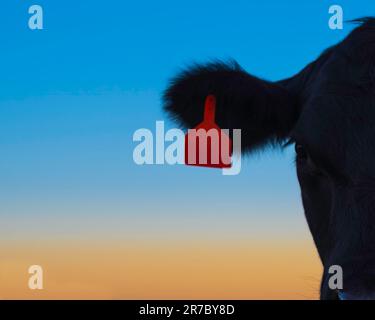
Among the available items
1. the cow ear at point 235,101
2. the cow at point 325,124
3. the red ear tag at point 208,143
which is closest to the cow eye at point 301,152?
the cow at point 325,124

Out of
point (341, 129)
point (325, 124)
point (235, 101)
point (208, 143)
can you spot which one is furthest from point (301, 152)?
point (208, 143)

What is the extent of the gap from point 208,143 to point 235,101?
479 millimetres

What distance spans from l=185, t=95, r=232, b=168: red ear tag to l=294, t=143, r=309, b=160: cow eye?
83 cm

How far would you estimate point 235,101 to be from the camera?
6730 mm

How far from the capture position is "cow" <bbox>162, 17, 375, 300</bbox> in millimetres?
5332

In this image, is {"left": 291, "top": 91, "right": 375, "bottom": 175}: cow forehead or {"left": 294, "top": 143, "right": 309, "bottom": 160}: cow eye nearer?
{"left": 291, "top": 91, "right": 375, "bottom": 175}: cow forehead

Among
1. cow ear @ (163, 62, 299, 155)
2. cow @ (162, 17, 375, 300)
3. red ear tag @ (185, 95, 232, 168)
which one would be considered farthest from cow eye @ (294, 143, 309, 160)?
red ear tag @ (185, 95, 232, 168)

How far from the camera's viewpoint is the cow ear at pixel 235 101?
673 centimetres

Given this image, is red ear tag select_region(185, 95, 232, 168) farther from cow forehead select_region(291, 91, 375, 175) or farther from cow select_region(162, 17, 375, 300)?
cow forehead select_region(291, 91, 375, 175)

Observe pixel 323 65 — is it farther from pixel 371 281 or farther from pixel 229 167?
pixel 371 281

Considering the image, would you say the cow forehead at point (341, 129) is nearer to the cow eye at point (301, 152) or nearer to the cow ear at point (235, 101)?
the cow eye at point (301, 152)

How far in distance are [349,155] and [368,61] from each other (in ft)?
4.30

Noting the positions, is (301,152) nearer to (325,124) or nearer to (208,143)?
(325,124)
